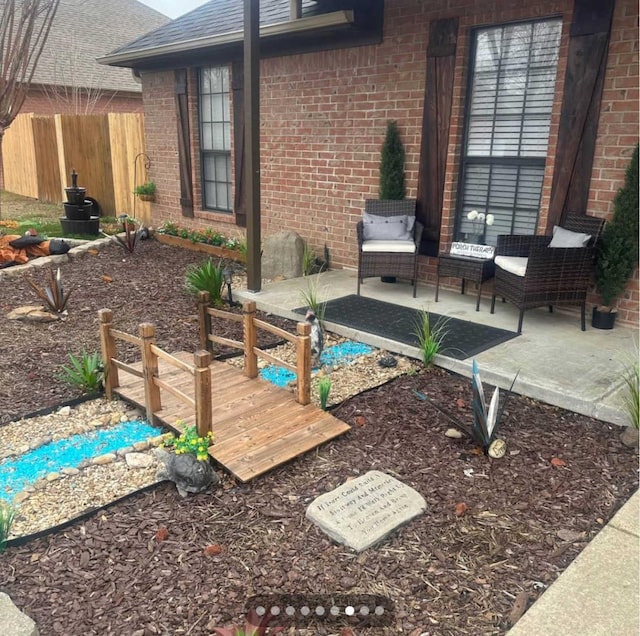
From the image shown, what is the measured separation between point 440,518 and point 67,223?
26.5 feet

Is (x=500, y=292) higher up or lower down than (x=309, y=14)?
lower down

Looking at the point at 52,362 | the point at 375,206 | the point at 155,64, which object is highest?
the point at 155,64

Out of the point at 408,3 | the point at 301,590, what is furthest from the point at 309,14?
the point at 301,590

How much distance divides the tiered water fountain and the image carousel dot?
7.96m

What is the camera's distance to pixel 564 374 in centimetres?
379

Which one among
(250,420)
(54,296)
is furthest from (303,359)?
(54,296)

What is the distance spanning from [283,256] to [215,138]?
295cm

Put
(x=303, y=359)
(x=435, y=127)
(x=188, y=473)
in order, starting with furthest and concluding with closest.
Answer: (x=435, y=127), (x=303, y=359), (x=188, y=473)

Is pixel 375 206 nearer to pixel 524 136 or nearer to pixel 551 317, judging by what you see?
pixel 524 136

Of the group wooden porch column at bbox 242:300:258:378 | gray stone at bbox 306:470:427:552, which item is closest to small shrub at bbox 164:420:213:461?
gray stone at bbox 306:470:427:552

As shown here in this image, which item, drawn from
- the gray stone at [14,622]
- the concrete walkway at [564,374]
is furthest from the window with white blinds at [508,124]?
the gray stone at [14,622]

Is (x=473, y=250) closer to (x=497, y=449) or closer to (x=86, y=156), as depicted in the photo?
(x=497, y=449)

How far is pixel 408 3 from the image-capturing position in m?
5.80

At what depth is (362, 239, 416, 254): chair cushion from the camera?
5504 mm
